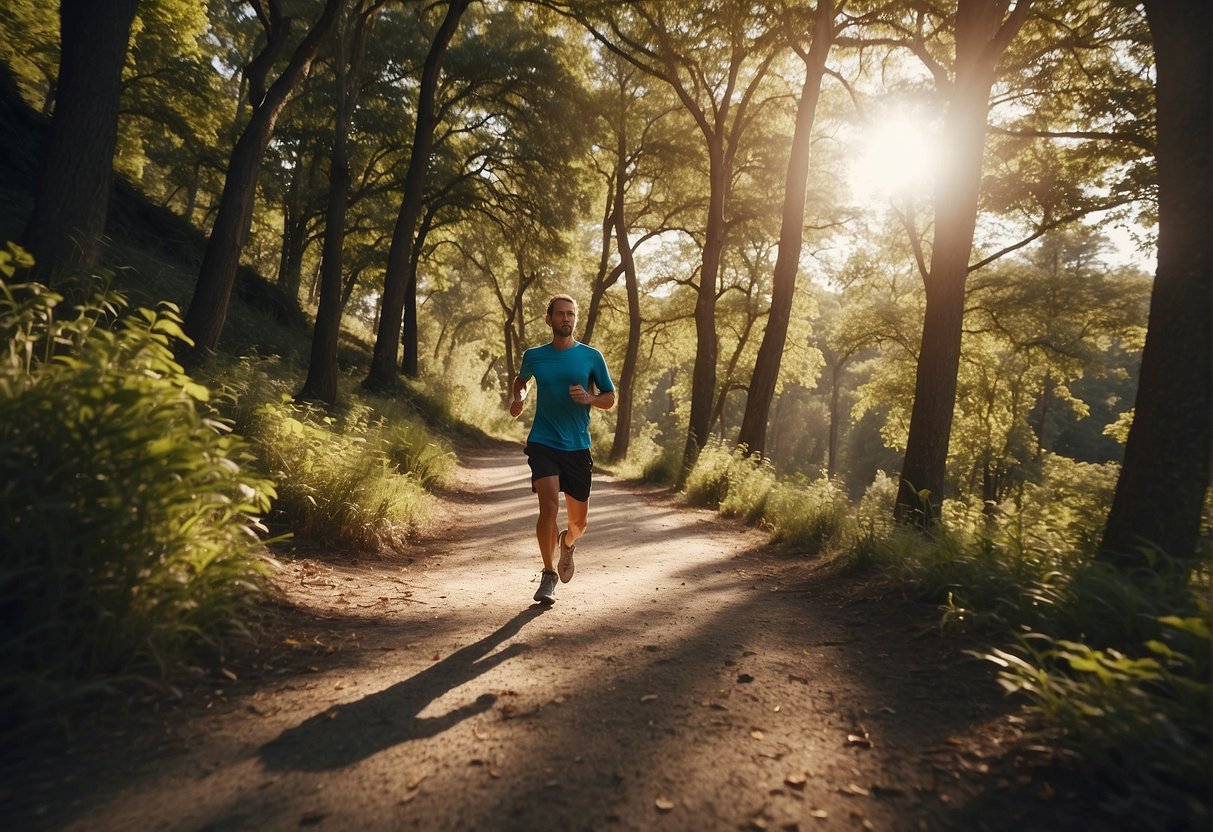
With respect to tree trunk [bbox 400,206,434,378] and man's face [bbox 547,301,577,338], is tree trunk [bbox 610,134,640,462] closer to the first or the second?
tree trunk [bbox 400,206,434,378]

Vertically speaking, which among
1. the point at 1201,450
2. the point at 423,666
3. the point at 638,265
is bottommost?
the point at 423,666

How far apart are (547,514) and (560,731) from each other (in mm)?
2108

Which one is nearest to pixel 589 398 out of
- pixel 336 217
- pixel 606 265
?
pixel 336 217

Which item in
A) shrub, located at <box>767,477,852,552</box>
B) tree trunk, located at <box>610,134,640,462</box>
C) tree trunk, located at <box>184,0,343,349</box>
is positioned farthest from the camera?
tree trunk, located at <box>610,134,640,462</box>

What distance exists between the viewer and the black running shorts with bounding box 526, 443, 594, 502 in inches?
180

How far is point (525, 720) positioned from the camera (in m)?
2.62

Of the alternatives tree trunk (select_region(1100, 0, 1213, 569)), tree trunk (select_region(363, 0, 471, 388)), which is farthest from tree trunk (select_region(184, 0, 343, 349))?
tree trunk (select_region(1100, 0, 1213, 569))

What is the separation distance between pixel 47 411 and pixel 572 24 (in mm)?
14341

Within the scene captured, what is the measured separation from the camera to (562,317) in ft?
15.1

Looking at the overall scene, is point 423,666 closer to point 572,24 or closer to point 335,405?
point 335,405

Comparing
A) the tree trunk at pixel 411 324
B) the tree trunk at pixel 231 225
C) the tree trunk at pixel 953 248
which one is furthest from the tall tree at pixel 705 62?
the tree trunk at pixel 411 324

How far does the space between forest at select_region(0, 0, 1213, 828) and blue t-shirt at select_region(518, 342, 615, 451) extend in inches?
77.8

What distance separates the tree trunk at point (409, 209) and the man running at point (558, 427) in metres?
10.9

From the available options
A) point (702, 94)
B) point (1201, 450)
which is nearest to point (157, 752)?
point (1201, 450)
